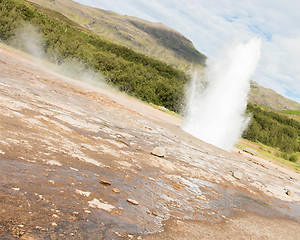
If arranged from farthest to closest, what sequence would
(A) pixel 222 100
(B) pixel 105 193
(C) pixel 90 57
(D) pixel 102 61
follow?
(D) pixel 102 61, (C) pixel 90 57, (A) pixel 222 100, (B) pixel 105 193

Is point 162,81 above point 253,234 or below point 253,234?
Answer: above

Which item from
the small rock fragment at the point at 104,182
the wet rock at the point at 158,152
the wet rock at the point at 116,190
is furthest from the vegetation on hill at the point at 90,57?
the wet rock at the point at 116,190

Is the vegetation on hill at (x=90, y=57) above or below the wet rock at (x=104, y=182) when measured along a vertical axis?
above

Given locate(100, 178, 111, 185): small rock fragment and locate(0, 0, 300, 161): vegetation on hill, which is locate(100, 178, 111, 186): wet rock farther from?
locate(0, 0, 300, 161): vegetation on hill

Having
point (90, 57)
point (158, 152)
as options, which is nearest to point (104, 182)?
point (158, 152)

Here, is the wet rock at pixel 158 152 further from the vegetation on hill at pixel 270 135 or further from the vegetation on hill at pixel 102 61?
the vegetation on hill at pixel 270 135

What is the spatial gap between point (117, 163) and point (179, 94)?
52521 mm

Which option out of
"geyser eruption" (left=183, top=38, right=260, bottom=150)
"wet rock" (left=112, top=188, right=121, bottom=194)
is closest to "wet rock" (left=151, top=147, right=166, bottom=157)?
"wet rock" (left=112, top=188, right=121, bottom=194)

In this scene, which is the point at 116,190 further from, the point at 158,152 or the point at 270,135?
the point at 270,135

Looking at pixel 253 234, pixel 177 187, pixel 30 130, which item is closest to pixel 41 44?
pixel 30 130

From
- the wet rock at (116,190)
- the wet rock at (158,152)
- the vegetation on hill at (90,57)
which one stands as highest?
the vegetation on hill at (90,57)

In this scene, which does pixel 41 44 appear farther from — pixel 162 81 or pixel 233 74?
pixel 233 74

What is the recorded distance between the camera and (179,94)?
2345 inches

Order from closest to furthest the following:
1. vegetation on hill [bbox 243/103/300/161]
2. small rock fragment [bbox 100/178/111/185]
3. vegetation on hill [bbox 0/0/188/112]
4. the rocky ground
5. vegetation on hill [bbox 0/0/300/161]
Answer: the rocky ground → small rock fragment [bbox 100/178/111/185] → vegetation on hill [bbox 0/0/188/112] → vegetation on hill [bbox 0/0/300/161] → vegetation on hill [bbox 243/103/300/161]
